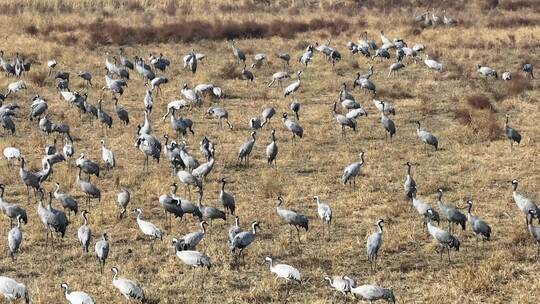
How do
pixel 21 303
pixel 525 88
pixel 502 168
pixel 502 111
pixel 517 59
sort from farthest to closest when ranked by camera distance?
pixel 517 59
pixel 525 88
pixel 502 111
pixel 502 168
pixel 21 303

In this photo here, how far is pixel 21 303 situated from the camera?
11203 millimetres

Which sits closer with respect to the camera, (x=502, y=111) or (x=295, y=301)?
(x=295, y=301)

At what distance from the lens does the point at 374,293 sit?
35.8 ft

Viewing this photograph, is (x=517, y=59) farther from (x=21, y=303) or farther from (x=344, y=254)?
(x=21, y=303)

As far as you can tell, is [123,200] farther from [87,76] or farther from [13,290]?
[87,76]

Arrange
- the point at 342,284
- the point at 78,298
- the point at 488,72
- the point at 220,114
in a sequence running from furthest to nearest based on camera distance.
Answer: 1. the point at 488,72
2. the point at 220,114
3. the point at 342,284
4. the point at 78,298

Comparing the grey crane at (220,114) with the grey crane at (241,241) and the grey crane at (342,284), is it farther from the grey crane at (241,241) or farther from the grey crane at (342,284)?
the grey crane at (342,284)

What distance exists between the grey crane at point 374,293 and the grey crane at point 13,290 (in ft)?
16.6

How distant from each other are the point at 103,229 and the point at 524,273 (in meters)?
8.26

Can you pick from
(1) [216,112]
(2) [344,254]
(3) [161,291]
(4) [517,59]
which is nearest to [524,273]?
(2) [344,254]

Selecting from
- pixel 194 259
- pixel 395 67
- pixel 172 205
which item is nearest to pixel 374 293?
pixel 194 259

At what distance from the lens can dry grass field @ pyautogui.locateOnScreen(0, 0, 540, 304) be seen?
1230 centimetres

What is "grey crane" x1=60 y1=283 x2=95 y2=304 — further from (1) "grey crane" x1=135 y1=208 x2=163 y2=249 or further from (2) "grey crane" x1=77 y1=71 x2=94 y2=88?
(2) "grey crane" x1=77 y1=71 x2=94 y2=88

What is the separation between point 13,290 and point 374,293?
552 centimetres
